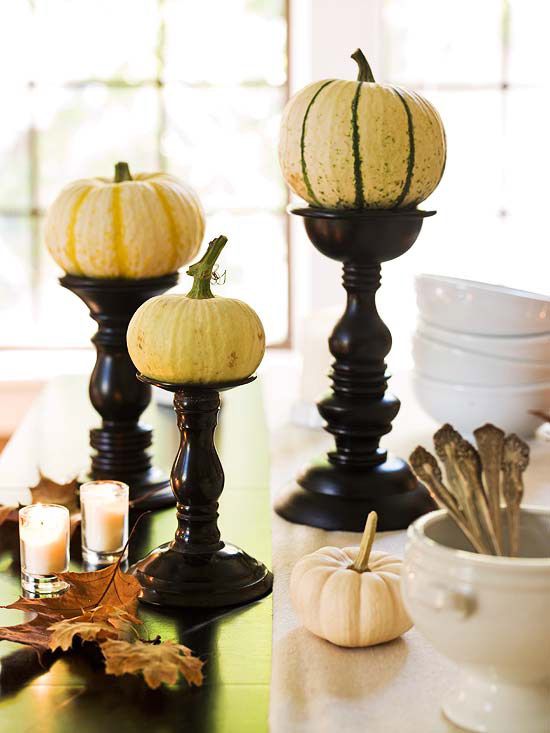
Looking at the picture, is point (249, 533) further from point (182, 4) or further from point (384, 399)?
point (182, 4)

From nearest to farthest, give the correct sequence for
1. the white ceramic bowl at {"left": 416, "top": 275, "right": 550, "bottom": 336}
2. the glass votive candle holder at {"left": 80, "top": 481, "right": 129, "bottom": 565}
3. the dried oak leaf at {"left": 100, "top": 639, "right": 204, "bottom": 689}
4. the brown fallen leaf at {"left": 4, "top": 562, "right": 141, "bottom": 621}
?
the dried oak leaf at {"left": 100, "top": 639, "right": 204, "bottom": 689} < the brown fallen leaf at {"left": 4, "top": 562, "right": 141, "bottom": 621} < the glass votive candle holder at {"left": 80, "top": 481, "right": 129, "bottom": 565} < the white ceramic bowl at {"left": 416, "top": 275, "right": 550, "bottom": 336}

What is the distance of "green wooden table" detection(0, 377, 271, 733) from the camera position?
828 mm

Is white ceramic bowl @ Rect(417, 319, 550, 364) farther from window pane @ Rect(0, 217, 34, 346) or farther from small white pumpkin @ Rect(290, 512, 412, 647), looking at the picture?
window pane @ Rect(0, 217, 34, 346)

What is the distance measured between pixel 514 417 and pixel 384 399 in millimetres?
297

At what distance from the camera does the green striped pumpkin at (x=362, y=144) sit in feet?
3.81

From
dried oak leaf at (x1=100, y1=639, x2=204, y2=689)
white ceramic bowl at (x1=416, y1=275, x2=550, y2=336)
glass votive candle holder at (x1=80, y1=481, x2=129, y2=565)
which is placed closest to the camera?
dried oak leaf at (x1=100, y1=639, x2=204, y2=689)

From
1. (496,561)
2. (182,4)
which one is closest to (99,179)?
(496,561)

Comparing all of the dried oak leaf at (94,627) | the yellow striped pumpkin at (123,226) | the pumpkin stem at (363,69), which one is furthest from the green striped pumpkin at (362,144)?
the dried oak leaf at (94,627)

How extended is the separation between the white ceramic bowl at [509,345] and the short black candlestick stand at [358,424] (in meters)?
0.22

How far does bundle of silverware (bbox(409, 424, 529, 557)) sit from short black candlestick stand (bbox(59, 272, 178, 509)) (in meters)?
0.52

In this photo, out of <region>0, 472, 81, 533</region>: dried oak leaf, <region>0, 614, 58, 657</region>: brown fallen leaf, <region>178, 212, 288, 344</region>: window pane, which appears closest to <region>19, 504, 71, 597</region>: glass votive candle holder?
<region>0, 614, 58, 657</region>: brown fallen leaf

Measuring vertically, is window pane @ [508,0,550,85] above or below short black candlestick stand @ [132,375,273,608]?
above

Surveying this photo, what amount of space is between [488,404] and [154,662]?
0.75m

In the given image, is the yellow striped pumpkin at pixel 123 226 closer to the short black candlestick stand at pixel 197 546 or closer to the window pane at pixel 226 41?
the short black candlestick stand at pixel 197 546
